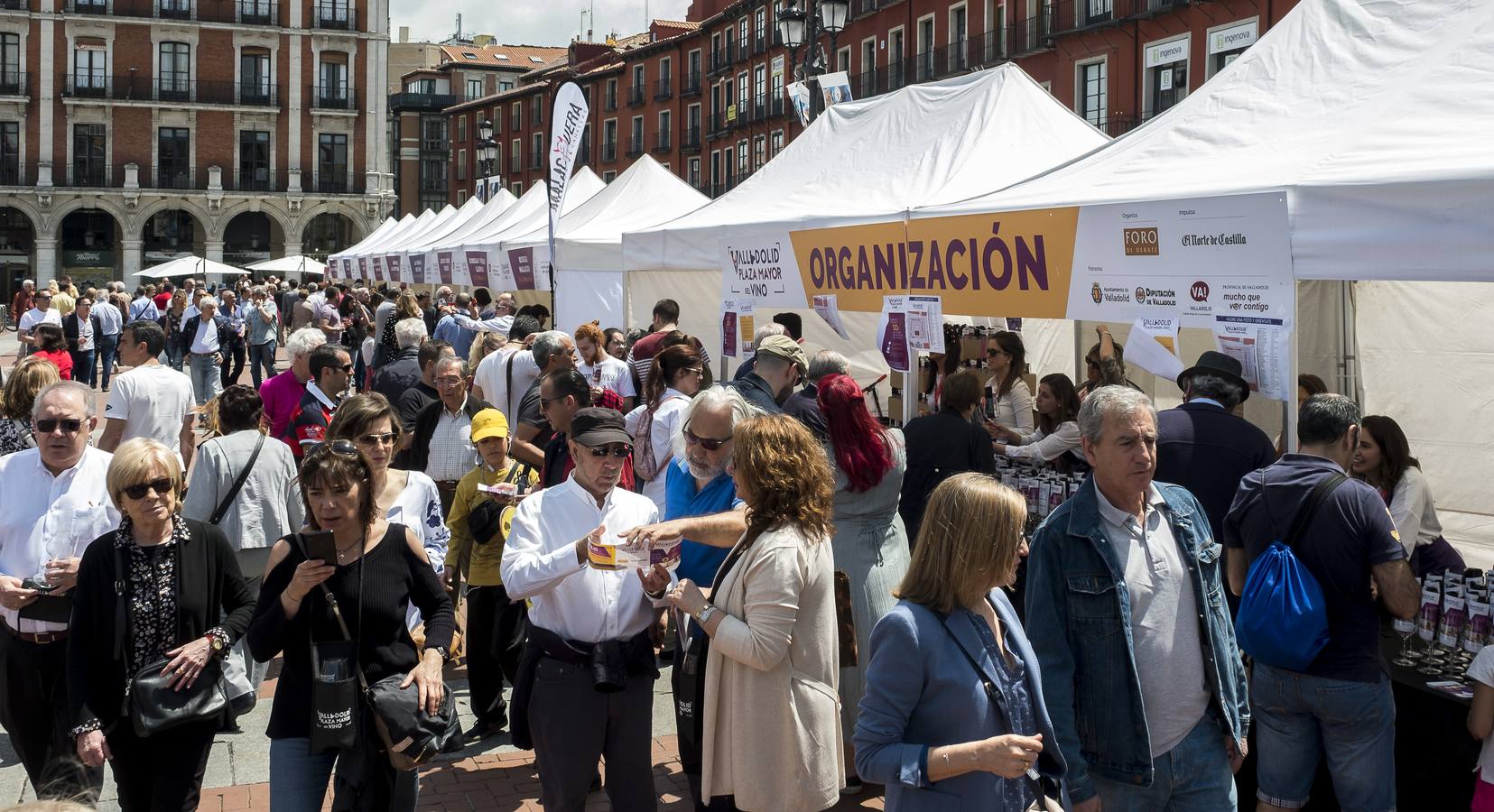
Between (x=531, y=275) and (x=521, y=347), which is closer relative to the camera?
(x=521, y=347)

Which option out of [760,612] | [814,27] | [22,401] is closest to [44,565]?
[22,401]

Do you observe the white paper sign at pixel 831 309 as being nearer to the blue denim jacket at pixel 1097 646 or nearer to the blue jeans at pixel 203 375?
the blue denim jacket at pixel 1097 646

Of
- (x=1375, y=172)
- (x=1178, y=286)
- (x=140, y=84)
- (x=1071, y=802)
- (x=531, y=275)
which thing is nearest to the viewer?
(x=1071, y=802)

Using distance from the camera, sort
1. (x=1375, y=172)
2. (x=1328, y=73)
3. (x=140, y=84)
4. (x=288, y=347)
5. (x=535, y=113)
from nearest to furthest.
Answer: (x=1375, y=172), (x=1328, y=73), (x=288, y=347), (x=140, y=84), (x=535, y=113)

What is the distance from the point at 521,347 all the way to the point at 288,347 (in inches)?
66.7

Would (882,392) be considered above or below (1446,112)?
below

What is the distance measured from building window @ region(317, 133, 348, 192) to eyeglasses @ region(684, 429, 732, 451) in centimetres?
6043

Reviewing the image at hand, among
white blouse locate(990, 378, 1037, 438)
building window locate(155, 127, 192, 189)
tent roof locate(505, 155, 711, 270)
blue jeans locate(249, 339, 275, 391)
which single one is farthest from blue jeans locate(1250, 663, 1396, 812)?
building window locate(155, 127, 192, 189)

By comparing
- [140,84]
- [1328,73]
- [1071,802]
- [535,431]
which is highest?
[140,84]

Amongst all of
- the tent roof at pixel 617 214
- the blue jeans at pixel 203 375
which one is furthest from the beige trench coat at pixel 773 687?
the blue jeans at pixel 203 375

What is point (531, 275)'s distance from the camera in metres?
15.2

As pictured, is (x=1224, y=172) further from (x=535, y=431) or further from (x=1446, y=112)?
(x=535, y=431)

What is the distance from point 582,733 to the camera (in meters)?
3.79

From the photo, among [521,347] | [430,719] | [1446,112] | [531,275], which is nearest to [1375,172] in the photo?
[1446,112]
